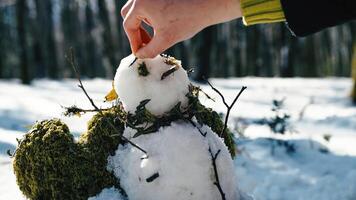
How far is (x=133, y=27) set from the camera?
161 cm

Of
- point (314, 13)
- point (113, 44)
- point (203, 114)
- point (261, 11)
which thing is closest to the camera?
point (314, 13)

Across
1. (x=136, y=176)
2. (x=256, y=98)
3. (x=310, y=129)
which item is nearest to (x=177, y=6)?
(x=136, y=176)

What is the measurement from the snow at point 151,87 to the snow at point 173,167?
0.29 feet

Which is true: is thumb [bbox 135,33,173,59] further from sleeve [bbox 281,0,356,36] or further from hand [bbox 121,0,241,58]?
sleeve [bbox 281,0,356,36]

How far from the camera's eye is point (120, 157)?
1785 mm

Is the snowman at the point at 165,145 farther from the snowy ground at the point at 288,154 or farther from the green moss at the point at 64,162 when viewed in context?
the snowy ground at the point at 288,154

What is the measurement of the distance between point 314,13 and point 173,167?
70cm

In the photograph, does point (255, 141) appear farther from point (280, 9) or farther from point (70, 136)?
point (280, 9)

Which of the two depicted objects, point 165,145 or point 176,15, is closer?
point 176,15

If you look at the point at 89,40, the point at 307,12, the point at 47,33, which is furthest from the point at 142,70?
the point at 89,40

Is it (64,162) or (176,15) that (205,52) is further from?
(176,15)

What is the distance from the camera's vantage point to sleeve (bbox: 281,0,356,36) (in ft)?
4.21

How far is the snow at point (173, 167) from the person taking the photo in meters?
1.66

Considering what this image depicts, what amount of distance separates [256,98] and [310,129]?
2739 mm
